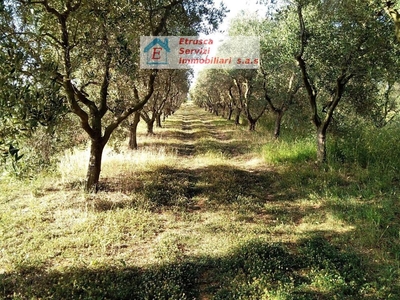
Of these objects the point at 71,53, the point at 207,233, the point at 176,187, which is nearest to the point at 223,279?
the point at 207,233

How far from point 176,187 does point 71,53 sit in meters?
5.49

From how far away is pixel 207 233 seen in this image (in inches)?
292

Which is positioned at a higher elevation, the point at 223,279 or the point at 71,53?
the point at 71,53

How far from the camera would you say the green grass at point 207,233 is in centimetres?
519

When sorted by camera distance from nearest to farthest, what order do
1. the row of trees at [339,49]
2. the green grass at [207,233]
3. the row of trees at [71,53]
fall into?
the row of trees at [71,53]
the green grass at [207,233]
the row of trees at [339,49]

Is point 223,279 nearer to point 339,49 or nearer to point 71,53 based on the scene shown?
point 71,53

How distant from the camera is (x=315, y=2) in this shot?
10.5m

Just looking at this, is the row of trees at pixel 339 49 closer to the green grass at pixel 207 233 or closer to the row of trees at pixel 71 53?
the green grass at pixel 207 233

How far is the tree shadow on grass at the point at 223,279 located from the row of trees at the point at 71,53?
263 cm
